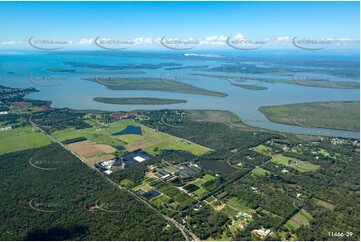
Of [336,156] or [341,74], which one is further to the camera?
[341,74]

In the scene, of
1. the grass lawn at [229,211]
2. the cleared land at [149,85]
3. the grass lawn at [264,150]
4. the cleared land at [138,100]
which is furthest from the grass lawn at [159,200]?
the cleared land at [149,85]

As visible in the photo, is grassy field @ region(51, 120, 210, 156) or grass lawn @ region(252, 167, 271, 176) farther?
grassy field @ region(51, 120, 210, 156)

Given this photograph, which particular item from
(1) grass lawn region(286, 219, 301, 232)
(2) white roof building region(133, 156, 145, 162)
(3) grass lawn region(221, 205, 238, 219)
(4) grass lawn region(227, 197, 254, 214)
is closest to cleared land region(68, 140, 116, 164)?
(2) white roof building region(133, 156, 145, 162)

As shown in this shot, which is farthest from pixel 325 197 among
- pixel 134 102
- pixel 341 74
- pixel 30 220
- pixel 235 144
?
pixel 341 74

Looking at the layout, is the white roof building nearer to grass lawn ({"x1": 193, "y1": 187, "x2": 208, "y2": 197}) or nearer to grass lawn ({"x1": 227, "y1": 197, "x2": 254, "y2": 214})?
grass lawn ({"x1": 193, "y1": 187, "x2": 208, "y2": 197})

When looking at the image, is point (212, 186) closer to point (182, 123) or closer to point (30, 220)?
point (30, 220)

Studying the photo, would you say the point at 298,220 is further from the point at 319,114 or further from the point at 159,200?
the point at 319,114
